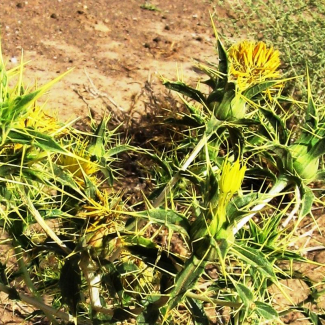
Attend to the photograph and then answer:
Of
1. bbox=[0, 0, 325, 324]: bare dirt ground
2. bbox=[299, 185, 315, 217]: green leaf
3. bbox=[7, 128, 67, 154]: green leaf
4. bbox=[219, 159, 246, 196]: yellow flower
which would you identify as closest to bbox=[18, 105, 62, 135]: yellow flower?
bbox=[7, 128, 67, 154]: green leaf

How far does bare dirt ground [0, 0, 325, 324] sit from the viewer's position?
13.2 ft

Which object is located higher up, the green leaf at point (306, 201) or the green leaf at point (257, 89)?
the green leaf at point (257, 89)

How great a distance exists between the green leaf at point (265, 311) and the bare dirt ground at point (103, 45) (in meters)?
2.53

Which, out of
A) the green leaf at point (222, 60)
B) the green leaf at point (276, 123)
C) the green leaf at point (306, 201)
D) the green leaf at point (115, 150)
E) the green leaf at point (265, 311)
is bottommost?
the green leaf at point (265, 311)

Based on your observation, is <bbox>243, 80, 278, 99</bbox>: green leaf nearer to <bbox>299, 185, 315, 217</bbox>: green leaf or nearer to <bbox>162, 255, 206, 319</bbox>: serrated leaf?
<bbox>299, 185, 315, 217</bbox>: green leaf

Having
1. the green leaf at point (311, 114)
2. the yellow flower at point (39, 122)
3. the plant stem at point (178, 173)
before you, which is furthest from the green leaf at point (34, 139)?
the green leaf at point (311, 114)

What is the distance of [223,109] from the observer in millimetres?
1543

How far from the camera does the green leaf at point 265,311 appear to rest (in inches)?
51.6

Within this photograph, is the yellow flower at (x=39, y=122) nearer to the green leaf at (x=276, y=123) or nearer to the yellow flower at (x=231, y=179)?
the yellow flower at (x=231, y=179)

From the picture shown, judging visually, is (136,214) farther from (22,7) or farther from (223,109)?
(22,7)

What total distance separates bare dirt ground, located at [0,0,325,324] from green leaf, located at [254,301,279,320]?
8.29 feet

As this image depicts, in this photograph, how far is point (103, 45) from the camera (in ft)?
15.6

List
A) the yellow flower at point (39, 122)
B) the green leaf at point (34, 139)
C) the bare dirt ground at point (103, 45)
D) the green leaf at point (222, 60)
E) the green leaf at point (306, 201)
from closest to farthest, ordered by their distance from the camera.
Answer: the green leaf at point (34, 139)
the yellow flower at point (39, 122)
the green leaf at point (306, 201)
the green leaf at point (222, 60)
the bare dirt ground at point (103, 45)

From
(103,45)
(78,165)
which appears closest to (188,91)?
(78,165)
